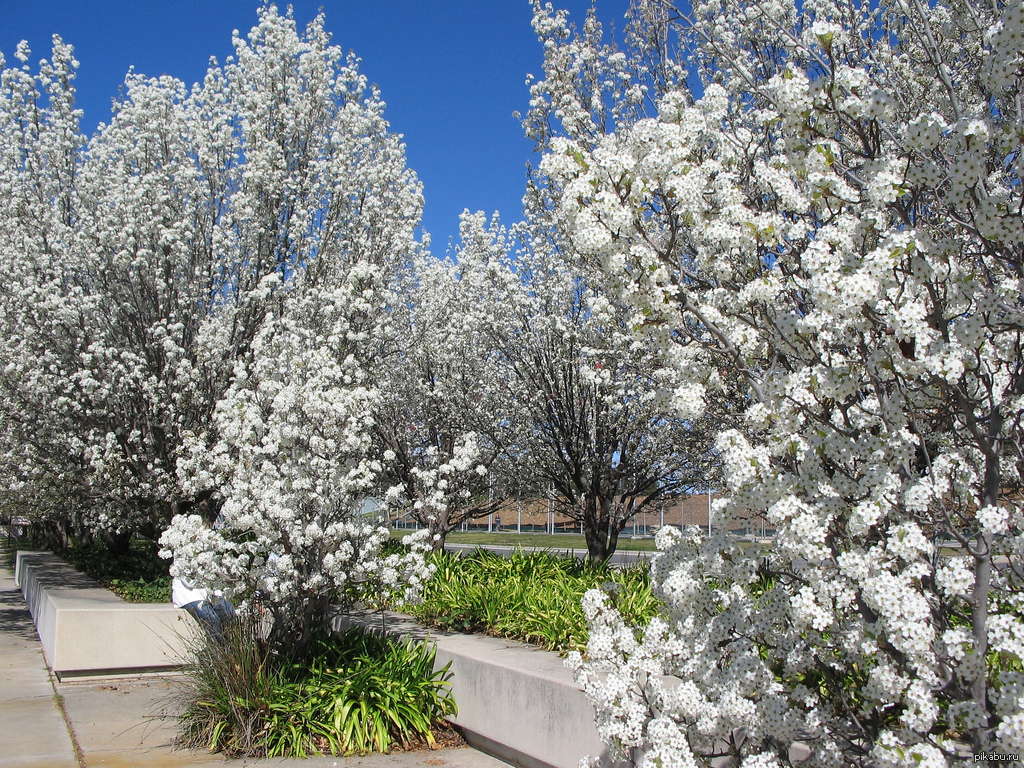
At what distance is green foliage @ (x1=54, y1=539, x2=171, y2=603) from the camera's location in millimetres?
10681

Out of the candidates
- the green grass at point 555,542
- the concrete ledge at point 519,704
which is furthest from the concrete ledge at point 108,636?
the green grass at point 555,542

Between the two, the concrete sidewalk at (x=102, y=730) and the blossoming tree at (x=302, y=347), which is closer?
the concrete sidewalk at (x=102, y=730)

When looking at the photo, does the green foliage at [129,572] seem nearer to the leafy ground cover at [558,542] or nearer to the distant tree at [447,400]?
the distant tree at [447,400]

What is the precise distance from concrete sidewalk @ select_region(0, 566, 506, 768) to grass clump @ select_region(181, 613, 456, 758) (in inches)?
5.7

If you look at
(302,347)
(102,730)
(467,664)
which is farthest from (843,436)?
(102,730)

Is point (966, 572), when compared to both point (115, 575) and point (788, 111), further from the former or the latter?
point (115, 575)

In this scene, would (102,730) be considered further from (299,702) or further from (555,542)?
(555,542)

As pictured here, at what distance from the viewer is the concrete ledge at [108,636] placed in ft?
26.8

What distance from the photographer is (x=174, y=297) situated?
32.1 ft

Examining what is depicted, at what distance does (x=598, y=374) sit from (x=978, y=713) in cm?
642


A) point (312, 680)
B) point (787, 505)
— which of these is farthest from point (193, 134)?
point (787, 505)

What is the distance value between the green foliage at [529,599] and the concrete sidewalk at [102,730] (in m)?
1.16

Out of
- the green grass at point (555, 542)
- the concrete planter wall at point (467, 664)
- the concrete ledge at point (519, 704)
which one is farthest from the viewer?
the green grass at point (555, 542)

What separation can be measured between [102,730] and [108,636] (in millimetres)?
2182
